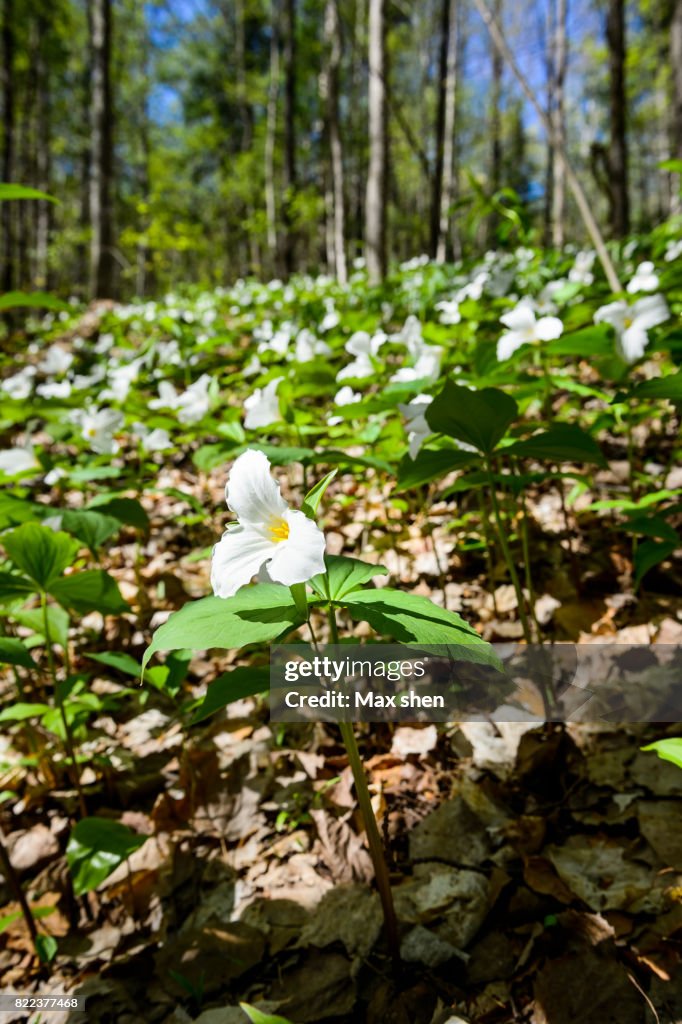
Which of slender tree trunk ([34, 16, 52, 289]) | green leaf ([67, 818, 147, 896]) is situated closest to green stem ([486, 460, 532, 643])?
green leaf ([67, 818, 147, 896])

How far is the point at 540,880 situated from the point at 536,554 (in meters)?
1.11

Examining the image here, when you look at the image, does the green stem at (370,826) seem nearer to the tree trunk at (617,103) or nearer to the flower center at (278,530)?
the flower center at (278,530)

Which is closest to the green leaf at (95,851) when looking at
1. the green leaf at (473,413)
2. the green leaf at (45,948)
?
the green leaf at (45,948)

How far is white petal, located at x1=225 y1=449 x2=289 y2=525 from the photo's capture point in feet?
2.92

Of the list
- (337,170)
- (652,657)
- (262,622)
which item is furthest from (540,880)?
(337,170)

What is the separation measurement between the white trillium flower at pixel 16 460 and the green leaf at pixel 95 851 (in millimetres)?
1256

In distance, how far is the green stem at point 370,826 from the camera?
3.15 ft

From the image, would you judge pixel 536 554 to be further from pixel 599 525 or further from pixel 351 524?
pixel 351 524

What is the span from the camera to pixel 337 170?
10.6 metres

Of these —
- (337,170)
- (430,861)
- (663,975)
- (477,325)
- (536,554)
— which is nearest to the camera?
(663,975)

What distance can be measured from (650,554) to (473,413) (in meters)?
0.59

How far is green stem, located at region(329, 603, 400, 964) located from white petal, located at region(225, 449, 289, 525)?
0.62 ft

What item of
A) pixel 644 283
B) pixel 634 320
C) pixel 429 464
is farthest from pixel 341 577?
pixel 644 283

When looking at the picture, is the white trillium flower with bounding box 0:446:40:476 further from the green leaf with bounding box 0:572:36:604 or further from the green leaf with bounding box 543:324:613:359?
the green leaf with bounding box 543:324:613:359
